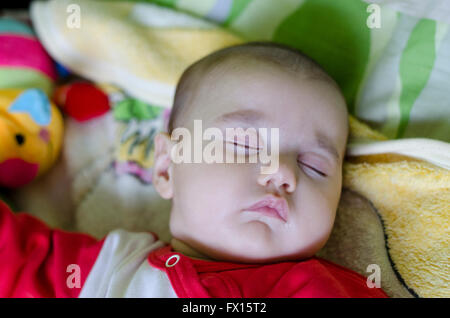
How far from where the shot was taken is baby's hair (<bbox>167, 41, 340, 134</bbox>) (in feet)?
3.47

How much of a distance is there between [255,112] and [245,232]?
0.80ft

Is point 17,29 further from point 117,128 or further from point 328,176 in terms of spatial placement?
point 328,176

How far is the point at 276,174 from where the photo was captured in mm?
906

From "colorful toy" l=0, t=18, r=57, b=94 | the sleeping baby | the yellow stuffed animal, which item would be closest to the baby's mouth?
the sleeping baby

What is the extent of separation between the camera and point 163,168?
1.12 metres

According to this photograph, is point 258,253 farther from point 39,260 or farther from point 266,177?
point 39,260

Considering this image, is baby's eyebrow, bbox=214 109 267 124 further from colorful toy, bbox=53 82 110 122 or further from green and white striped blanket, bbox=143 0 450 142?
colorful toy, bbox=53 82 110 122

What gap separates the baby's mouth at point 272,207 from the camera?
0.90 m

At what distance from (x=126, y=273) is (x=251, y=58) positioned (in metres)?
0.53

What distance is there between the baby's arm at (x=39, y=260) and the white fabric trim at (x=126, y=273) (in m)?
0.03

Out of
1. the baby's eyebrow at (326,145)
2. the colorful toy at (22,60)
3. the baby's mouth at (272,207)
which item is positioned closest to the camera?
the baby's mouth at (272,207)

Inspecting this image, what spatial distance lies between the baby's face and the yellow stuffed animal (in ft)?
1.32

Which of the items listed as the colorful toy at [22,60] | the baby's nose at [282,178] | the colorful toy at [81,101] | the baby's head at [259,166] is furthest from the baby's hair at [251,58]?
the colorful toy at [22,60]

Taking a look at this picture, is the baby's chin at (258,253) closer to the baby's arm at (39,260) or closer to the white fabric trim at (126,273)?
the white fabric trim at (126,273)
